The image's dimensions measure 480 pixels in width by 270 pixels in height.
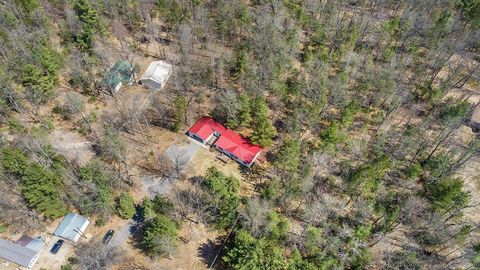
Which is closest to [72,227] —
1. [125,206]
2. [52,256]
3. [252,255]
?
[52,256]

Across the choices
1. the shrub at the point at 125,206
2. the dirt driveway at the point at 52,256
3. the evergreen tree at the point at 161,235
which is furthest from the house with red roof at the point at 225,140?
the dirt driveway at the point at 52,256

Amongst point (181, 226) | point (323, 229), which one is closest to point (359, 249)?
point (323, 229)

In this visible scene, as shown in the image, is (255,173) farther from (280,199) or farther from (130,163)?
(130,163)

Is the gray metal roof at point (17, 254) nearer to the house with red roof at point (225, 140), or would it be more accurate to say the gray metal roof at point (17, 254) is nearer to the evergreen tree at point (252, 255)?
the evergreen tree at point (252, 255)

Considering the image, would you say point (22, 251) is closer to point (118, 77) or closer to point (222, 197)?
point (222, 197)

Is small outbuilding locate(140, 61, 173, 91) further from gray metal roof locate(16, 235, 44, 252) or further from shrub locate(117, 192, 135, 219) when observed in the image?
gray metal roof locate(16, 235, 44, 252)

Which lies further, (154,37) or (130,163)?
(154,37)

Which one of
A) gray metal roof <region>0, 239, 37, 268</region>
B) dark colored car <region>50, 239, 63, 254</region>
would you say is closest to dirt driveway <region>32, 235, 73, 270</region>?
dark colored car <region>50, 239, 63, 254</region>
